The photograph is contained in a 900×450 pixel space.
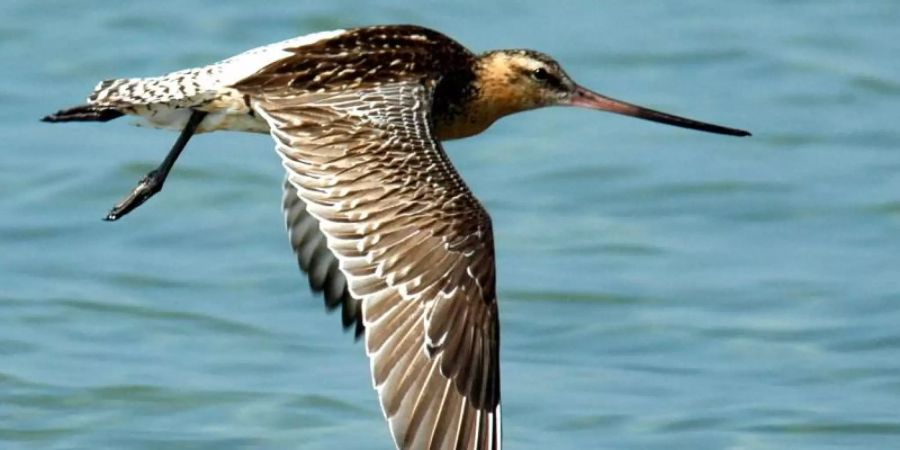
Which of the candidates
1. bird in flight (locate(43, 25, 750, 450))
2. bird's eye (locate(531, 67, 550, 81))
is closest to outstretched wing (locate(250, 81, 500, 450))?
bird in flight (locate(43, 25, 750, 450))

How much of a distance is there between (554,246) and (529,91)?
2.28 m

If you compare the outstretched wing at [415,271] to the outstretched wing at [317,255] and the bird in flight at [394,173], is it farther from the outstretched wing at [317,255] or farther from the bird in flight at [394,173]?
the outstretched wing at [317,255]

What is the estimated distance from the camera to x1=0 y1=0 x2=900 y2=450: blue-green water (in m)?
11.4

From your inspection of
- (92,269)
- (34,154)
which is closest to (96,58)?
(34,154)

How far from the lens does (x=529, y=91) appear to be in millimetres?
10867

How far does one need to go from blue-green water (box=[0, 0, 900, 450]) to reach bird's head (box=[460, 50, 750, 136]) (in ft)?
4.48

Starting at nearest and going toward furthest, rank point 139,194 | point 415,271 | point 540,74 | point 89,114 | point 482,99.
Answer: point 415,271
point 89,114
point 139,194
point 482,99
point 540,74

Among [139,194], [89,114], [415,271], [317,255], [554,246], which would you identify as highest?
[89,114]

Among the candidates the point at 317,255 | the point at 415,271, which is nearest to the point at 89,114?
the point at 317,255

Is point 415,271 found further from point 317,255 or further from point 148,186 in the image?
point 148,186

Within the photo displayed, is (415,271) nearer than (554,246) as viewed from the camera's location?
Yes

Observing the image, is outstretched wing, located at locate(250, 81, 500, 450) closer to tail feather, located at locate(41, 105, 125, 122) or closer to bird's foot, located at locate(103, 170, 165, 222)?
tail feather, located at locate(41, 105, 125, 122)

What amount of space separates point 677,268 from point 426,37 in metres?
2.75

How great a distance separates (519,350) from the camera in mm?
11906
